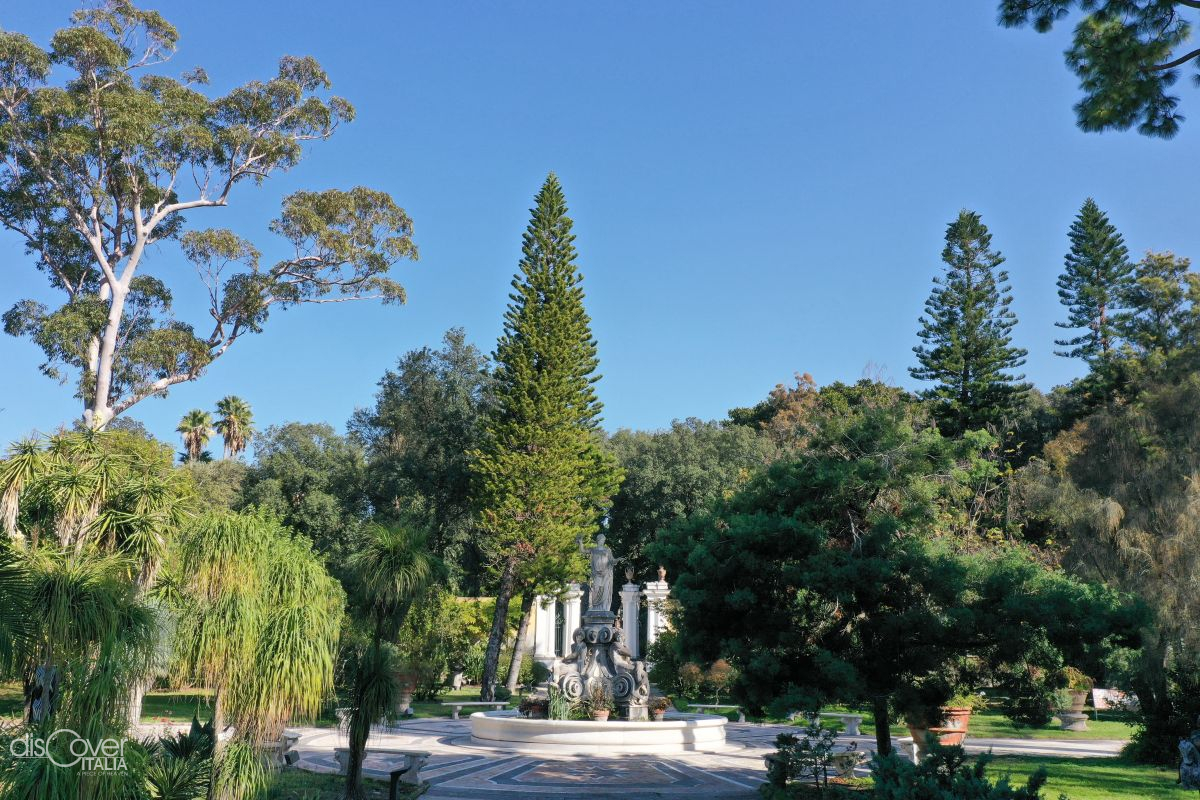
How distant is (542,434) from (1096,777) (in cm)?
1642

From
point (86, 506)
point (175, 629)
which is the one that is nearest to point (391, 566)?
point (175, 629)

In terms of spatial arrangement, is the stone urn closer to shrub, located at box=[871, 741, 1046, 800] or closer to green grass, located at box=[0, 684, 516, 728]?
green grass, located at box=[0, 684, 516, 728]

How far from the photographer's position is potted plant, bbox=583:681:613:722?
15.4 m

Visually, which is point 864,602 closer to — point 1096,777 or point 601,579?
point 1096,777

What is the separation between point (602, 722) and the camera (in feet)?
47.3

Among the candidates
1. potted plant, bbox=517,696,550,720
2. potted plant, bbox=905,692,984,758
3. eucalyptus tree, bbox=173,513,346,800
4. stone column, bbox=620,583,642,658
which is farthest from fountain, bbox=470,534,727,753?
stone column, bbox=620,583,642,658

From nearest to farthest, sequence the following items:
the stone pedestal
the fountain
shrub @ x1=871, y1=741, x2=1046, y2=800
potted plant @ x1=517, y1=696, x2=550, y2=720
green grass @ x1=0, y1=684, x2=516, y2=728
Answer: shrub @ x1=871, y1=741, x2=1046, y2=800 < the fountain < potted plant @ x1=517, y1=696, x2=550, y2=720 < green grass @ x1=0, y1=684, x2=516, y2=728 < the stone pedestal

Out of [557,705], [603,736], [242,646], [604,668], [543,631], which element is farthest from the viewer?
[543,631]

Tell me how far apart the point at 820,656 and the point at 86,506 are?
280 inches

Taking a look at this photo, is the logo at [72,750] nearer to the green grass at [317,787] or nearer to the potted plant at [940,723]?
the green grass at [317,787]

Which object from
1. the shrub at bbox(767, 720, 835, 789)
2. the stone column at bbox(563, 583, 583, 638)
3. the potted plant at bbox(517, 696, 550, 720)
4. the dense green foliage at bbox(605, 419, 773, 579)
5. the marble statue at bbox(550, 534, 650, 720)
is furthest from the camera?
the dense green foliage at bbox(605, 419, 773, 579)

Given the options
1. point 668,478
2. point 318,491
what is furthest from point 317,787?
point 668,478

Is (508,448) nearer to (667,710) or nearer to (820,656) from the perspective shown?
(667,710)

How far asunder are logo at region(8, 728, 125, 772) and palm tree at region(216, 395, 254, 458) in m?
37.1
